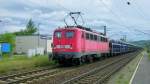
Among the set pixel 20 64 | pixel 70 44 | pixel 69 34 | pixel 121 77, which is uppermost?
pixel 69 34

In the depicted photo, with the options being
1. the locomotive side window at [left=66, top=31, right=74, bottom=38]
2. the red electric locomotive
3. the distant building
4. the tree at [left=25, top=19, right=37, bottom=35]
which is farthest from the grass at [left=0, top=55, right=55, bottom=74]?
the tree at [left=25, top=19, right=37, bottom=35]

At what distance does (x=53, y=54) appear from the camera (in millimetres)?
29172

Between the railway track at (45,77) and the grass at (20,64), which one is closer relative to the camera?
the railway track at (45,77)

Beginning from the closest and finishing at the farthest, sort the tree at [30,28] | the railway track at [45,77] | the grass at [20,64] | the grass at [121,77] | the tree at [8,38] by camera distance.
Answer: the railway track at [45,77] → the grass at [121,77] → the grass at [20,64] → the tree at [8,38] → the tree at [30,28]

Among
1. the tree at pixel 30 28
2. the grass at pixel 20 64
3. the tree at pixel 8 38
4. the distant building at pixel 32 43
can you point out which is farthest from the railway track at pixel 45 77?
the tree at pixel 30 28

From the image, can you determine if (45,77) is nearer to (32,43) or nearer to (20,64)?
(20,64)

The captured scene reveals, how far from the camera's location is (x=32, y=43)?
81375 mm

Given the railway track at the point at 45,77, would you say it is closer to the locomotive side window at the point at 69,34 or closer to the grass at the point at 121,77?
the grass at the point at 121,77

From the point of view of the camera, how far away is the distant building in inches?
3174

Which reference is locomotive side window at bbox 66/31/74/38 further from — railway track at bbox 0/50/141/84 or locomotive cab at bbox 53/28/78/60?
railway track at bbox 0/50/141/84

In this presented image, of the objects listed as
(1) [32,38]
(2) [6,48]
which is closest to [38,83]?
(2) [6,48]

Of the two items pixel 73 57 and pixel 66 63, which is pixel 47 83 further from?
pixel 66 63

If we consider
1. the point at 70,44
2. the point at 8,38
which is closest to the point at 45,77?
the point at 70,44

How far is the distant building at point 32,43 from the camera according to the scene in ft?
265
